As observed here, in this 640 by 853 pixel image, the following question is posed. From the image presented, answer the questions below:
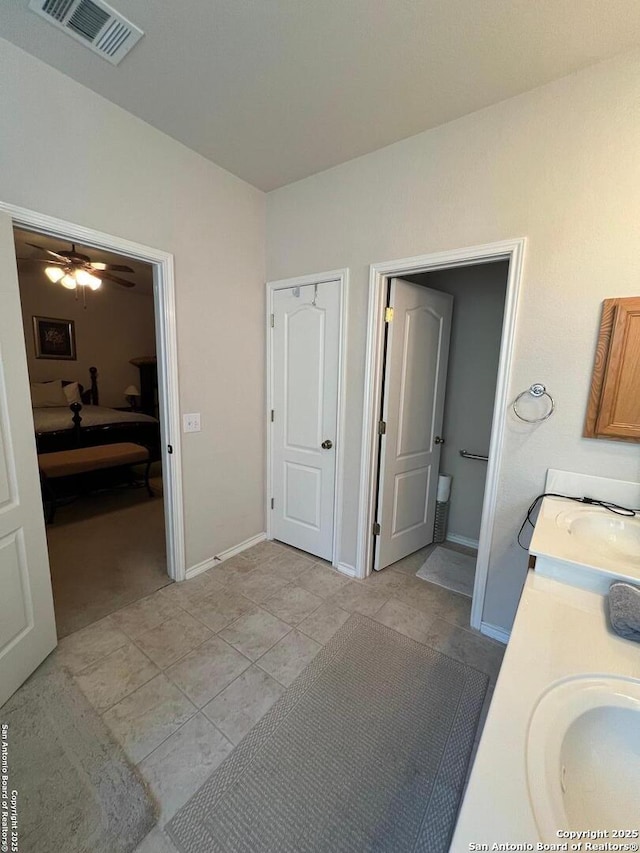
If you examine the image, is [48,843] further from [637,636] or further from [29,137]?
[29,137]

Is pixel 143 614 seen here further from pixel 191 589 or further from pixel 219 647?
pixel 219 647

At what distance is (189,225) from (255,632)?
243 centimetres

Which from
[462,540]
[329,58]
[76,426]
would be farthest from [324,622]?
[76,426]

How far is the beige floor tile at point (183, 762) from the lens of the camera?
1183 mm

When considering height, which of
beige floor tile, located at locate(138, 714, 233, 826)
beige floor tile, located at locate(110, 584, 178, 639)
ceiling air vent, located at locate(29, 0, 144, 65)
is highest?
ceiling air vent, located at locate(29, 0, 144, 65)

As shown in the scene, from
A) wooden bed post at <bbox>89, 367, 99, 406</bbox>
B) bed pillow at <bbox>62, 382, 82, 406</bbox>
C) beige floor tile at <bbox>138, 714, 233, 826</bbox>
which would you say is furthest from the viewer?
wooden bed post at <bbox>89, 367, 99, 406</bbox>

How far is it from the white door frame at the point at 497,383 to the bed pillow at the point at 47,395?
4775 millimetres

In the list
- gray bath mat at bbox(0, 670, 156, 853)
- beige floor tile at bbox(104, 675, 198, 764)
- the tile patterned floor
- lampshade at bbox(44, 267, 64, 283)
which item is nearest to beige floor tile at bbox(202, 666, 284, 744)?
the tile patterned floor

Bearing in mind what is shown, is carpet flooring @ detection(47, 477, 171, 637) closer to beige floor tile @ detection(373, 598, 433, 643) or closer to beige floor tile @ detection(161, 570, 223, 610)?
beige floor tile @ detection(161, 570, 223, 610)

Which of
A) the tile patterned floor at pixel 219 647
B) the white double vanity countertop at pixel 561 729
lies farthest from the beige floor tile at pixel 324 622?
the white double vanity countertop at pixel 561 729

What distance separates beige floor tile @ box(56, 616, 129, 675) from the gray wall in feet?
8.53

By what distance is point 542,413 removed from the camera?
1.68 meters

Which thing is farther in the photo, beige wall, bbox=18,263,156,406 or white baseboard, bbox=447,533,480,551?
beige wall, bbox=18,263,156,406

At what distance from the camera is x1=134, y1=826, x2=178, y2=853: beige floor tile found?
3.42 ft
